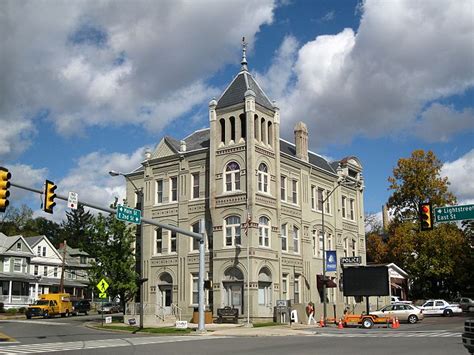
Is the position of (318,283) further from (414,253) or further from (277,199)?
(414,253)

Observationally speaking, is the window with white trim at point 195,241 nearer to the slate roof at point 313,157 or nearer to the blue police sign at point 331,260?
the slate roof at point 313,157

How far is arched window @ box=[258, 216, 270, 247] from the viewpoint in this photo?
136 ft

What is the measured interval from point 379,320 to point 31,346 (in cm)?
2288

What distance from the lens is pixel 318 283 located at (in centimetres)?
4822

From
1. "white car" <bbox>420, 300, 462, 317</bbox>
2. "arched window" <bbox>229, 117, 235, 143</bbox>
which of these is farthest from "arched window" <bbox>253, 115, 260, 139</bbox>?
"white car" <bbox>420, 300, 462, 317</bbox>

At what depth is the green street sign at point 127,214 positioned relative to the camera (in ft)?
85.4

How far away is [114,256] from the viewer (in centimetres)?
4209

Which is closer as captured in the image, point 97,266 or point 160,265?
point 97,266

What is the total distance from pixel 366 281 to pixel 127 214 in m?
22.0

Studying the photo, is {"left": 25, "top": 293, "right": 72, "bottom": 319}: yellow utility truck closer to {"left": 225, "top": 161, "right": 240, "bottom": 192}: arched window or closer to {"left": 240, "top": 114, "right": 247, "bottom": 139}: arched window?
{"left": 225, "top": 161, "right": 240, "bottom": 192}: arched window

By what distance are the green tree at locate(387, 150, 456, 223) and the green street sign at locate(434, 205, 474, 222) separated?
37892mm

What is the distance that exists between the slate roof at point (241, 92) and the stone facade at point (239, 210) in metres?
0.11

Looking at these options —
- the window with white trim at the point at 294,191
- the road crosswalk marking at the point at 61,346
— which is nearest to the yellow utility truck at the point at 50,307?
the window with white trim at the point at 294,191

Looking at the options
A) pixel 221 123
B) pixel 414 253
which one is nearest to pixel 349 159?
pixel 414 253
